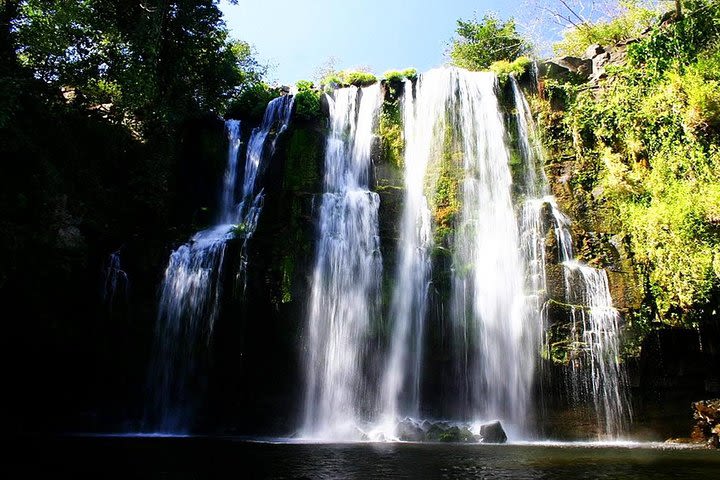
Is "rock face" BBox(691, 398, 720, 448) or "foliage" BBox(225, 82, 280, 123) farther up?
"foliage" BBox(225, 82, 280, 123)

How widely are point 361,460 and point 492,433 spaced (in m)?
4.77

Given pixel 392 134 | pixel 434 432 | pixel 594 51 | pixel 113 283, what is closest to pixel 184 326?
pixel 113 283

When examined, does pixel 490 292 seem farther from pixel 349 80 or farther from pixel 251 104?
pixel 251 104

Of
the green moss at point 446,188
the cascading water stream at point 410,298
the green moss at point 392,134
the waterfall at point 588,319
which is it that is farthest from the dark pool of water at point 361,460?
the green moss at point 392,134

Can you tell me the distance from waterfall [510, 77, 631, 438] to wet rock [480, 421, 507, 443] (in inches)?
94.1

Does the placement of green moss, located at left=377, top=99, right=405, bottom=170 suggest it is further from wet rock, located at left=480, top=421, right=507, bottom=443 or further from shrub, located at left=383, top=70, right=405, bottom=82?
wet rock, located at left=480, top=421, right=507, bottom=443

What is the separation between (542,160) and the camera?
1658 centimetres

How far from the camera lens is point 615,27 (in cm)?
2172

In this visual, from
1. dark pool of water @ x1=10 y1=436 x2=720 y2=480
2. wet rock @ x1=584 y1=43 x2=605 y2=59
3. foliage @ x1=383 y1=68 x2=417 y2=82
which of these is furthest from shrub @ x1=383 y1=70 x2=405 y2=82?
dark pool of water @ x1=10 y1=436 x2=720 y2=480

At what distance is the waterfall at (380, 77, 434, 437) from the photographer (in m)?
13.6

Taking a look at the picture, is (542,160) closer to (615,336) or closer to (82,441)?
(615,336)

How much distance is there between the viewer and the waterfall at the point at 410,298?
13641 mm

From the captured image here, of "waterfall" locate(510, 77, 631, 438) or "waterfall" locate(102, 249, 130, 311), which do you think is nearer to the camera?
"waterfall" locate(510, 77, 631, 438)

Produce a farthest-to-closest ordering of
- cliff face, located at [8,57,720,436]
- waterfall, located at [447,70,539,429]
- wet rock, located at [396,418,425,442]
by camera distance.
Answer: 1. waterfall, located at [447,70,539,429]
2. cliff face, located at [8,57,720,436]
3. wet rock, located at [396,418,425,442]
